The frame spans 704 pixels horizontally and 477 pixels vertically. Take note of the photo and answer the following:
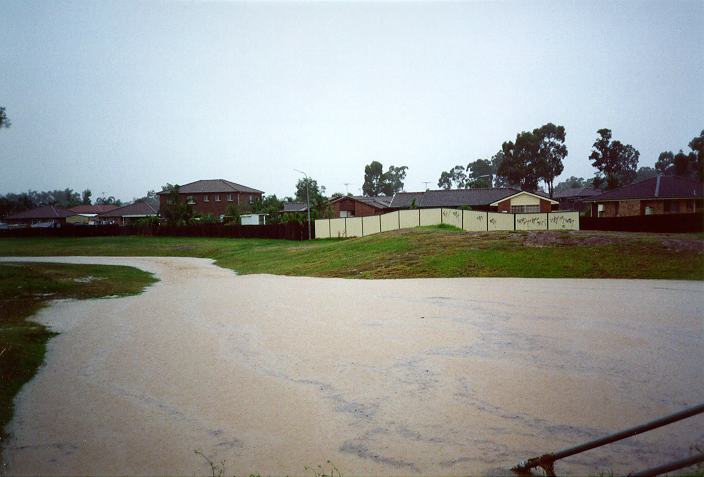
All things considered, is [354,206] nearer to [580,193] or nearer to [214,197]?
[214,197]

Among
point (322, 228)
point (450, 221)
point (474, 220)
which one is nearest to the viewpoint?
point (450, 221)

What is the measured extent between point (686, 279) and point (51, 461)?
17.7 m

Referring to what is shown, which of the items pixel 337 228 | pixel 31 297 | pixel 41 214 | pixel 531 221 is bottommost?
pixel 31 297

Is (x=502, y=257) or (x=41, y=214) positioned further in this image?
(x=41, y=214)

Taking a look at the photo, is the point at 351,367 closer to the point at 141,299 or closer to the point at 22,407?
the point at 22,407

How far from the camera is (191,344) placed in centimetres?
990

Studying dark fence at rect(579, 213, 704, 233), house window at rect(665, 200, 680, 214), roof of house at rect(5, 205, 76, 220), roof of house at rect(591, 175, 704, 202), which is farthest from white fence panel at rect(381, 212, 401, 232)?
roof of house at rect(5, 205, 76, 220)

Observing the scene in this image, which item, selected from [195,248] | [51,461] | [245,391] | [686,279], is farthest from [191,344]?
[195,248]

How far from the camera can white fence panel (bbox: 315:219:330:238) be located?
42.9 metres

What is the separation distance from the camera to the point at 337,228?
4212 cm

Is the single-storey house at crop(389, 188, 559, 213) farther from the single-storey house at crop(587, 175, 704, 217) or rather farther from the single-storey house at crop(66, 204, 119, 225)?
the single-storey house at crop(66, 204, 119, 225)

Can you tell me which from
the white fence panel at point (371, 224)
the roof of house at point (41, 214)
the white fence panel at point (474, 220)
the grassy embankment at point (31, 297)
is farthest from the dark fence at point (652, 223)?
the roof of house at point (41, 214)

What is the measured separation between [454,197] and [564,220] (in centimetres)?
2507

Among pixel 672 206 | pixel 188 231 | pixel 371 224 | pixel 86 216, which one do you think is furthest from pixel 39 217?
pixel 672 206
